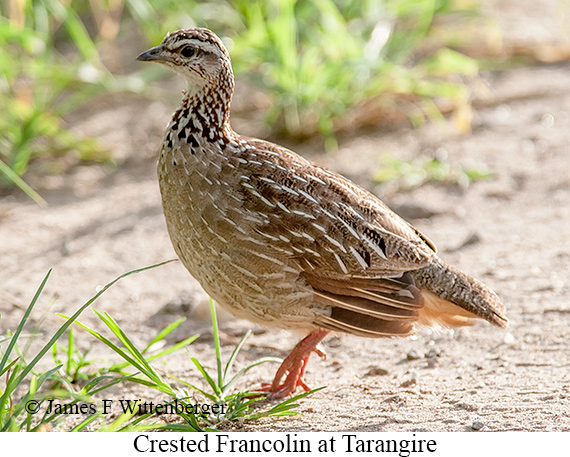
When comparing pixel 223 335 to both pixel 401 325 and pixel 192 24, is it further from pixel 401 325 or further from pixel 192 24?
pixel 192 24

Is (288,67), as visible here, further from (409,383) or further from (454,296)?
(409,383)

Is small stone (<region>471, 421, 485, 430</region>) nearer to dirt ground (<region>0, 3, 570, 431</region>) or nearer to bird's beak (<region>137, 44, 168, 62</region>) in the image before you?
dirt ground (<region>0, 3, 570, 431</region>)

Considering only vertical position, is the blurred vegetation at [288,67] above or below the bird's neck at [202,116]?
above

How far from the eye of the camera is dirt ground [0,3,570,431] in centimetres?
357

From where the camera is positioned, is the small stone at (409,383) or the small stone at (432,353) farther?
the small stone at (432,353)

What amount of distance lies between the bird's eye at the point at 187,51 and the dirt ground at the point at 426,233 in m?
1.39

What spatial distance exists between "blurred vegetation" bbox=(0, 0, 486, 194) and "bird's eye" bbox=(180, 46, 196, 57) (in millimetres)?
2550

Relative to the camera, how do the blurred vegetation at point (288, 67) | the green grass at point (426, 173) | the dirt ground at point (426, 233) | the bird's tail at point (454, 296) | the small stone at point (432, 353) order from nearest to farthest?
1. the dirt ground at point (426, 233)
2. the bird's tail at point (454, 296)
3. the small stone at point (432, 353)
4. the green grass at point (426, 173)
5. the blurred vegetation at point (288, 67)

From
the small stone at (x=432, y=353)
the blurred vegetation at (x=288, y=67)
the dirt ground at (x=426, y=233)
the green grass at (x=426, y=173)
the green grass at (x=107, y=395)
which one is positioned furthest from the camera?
A: the blurred vegetation at (x=288, y=67)

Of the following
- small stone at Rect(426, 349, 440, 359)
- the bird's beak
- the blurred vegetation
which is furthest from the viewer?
the blurred vegetation

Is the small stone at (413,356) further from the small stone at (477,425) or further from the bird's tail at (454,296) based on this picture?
the small stone at (477,425)

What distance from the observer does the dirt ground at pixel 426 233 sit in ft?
11.7

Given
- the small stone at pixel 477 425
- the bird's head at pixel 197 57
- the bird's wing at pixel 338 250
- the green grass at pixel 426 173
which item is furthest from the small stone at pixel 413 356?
the green grass at pixel 426 173

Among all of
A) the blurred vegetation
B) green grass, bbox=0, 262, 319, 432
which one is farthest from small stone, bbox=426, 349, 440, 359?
the blurred vegetation
